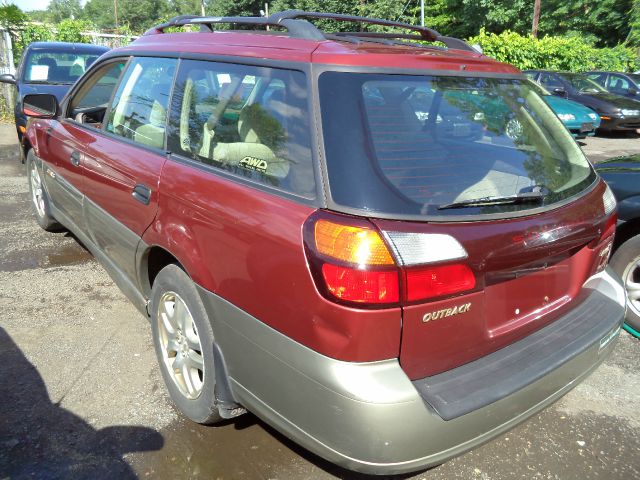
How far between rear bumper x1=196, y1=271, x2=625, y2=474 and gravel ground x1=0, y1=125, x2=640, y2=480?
0.51 meters

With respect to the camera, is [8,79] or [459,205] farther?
[8,79]

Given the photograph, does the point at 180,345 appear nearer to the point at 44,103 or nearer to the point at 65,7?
the point at 44,103

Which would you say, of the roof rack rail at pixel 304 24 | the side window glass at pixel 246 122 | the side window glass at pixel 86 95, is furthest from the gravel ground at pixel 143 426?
the roof rack rail at pixel 304 24

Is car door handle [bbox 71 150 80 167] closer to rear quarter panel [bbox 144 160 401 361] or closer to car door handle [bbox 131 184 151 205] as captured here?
car door handle [bbox 131 184 151 205]

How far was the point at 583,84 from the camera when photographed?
1416 centimetres

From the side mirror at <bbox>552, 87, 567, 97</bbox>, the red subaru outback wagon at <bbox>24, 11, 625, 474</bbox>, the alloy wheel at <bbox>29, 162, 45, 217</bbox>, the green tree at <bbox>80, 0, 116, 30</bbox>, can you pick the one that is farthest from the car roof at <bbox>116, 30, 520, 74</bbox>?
the green tree at <bbox>80, 0, 116, 30</bbox>

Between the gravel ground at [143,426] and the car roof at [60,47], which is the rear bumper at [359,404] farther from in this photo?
the car roof at [60,47]

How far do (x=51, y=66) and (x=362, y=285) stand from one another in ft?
28.1

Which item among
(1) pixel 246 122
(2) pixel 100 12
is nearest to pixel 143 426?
(1) pixel 246 122

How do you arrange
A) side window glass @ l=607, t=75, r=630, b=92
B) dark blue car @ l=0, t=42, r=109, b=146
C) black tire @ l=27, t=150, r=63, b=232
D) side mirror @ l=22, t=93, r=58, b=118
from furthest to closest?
side window glass @ l=607, t=75, r=630, b=92 → dark blue car @ l=0, t=42, r=109, b=146 → black tire @ l=27, t=150, r=63, b=232 → side mirror @ l=22, t=93, r=58, b=118

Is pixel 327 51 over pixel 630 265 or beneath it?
over

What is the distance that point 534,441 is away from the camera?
2.70 meters

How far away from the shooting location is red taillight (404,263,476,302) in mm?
1812

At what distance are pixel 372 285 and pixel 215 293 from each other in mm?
789
